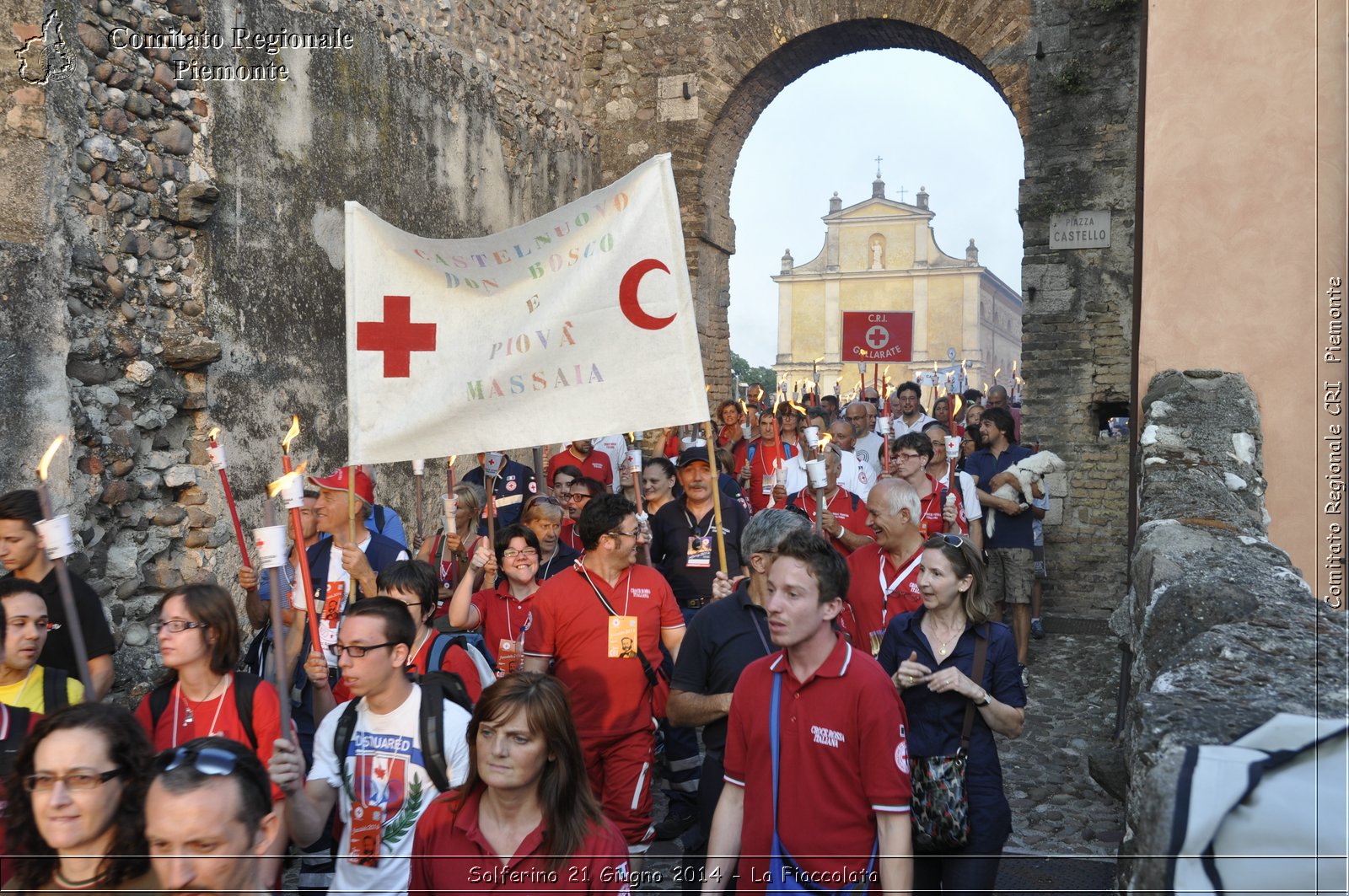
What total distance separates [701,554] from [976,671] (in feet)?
9.24

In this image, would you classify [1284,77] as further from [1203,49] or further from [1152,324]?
[1152,324]

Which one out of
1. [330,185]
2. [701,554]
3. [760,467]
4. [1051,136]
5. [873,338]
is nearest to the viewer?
[701,554]

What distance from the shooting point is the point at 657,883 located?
5016mm

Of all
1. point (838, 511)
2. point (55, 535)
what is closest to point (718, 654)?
point (55, 535)

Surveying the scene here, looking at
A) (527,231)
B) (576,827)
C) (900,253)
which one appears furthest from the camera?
(900,253)

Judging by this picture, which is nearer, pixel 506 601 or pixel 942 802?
pixel 942 802

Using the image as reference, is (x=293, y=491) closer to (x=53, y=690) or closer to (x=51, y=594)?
(x=53, y=690)

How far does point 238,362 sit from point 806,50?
8.27 m

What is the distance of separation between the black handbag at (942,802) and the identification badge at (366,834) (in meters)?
1.59

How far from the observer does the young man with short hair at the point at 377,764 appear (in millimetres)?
3480

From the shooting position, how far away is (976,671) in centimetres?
387

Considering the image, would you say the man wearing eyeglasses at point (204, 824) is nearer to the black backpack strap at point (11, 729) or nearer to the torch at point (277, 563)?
the torch at point (277, 563)

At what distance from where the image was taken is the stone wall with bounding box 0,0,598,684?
6.09 metres

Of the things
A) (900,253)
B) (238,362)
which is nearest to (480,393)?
(238,362)
